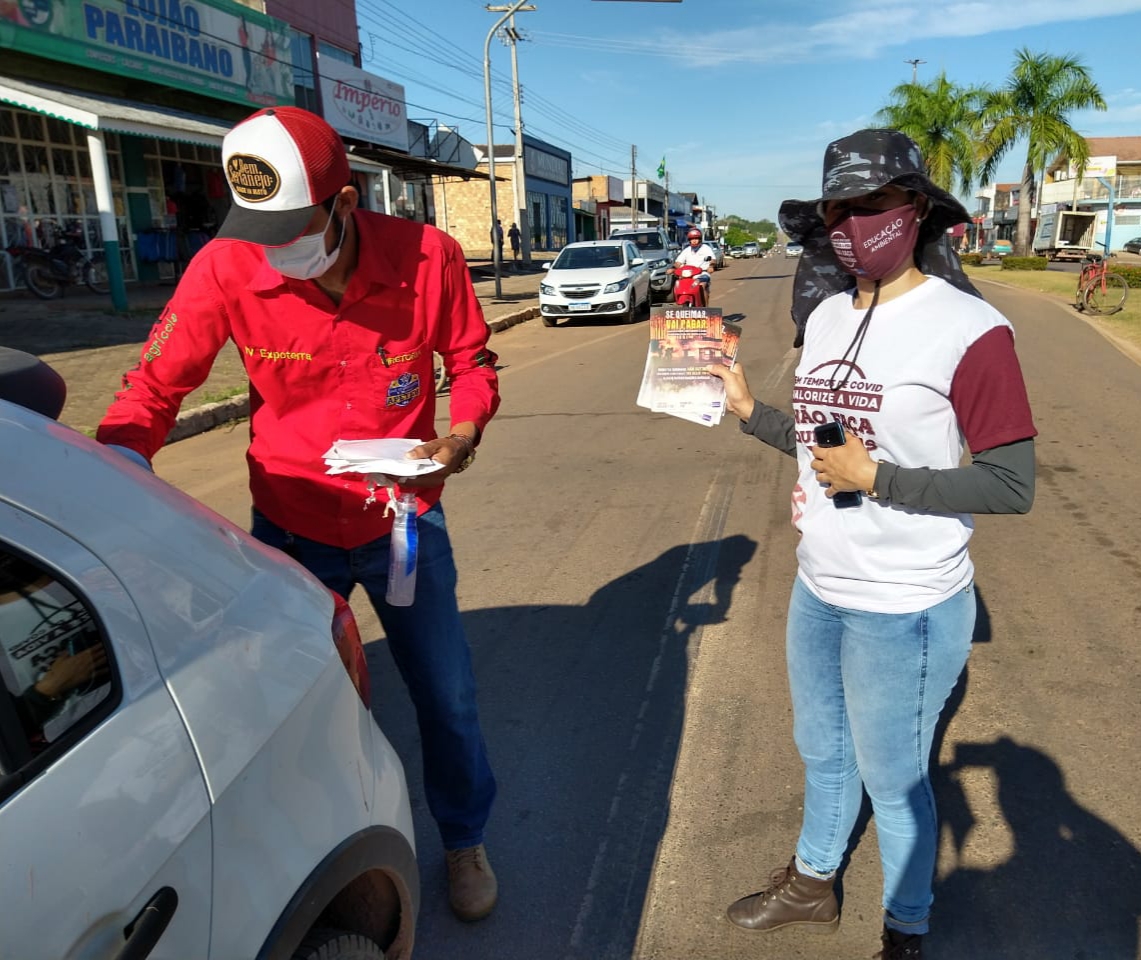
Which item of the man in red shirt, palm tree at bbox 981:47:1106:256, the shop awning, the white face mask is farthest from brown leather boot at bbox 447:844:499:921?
palm tree at bbox 981:47:1106:256

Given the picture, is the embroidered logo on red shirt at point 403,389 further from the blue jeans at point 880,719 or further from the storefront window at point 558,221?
the storefront window at point 558,221

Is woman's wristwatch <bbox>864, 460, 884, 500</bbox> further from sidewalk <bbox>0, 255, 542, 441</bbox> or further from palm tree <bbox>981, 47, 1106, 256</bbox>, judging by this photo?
palm tree <bbox>981, 47, 1106, 256</bbox>

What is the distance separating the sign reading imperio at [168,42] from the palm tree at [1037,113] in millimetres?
31615

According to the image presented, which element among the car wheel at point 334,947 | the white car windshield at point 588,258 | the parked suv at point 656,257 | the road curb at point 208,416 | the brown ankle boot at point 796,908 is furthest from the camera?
the parked suv at point 656,257

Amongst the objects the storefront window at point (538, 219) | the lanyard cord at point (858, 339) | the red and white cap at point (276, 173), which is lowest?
the lanyard cord at point (858, 339)

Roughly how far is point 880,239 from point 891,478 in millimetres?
512

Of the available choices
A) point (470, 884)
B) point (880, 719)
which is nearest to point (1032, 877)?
point (880, 719)

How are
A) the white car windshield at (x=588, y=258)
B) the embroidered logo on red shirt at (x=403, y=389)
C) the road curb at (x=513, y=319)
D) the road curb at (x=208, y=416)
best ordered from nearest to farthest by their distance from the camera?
the embroidered logo on red shirt at (x=403, y=389) → the road curb at (x=208, y=416) → the road curb at (x=513, y=319) → the white car windshield at (x=588, y=258)

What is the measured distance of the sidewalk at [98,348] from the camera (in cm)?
906

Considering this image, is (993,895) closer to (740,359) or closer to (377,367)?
(377,367)

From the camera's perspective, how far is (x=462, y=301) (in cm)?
251

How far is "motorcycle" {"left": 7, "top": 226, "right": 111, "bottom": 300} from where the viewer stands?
614 inches

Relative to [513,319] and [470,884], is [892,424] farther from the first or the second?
[513,319]

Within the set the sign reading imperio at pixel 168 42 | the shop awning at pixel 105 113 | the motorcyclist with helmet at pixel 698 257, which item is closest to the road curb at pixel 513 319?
the motorcyclist with helmet at pixel 698 257
